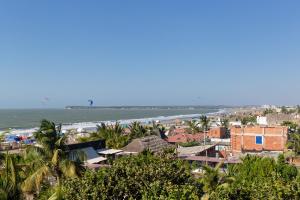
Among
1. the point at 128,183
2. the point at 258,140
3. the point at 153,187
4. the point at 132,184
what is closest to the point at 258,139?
the point at 258,140

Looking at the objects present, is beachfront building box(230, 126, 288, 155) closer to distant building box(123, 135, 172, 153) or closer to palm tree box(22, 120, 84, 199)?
distant building box(123, 135, 172, 153)

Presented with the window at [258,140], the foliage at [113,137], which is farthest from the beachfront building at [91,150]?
the window at [258,140]

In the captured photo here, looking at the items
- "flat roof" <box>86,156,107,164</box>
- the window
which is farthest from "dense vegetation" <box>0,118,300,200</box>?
the window

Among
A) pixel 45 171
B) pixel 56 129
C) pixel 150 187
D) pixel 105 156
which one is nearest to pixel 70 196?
pixel 150 187

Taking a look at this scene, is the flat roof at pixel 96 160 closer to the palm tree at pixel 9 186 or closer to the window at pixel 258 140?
the palm tree at pixel 9 186

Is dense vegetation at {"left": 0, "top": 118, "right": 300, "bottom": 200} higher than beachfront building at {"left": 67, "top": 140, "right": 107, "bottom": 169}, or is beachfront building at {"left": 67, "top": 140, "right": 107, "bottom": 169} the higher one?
dense vegetation at {"left": 0, "top": 118, "right": 300, "bottom": 200}

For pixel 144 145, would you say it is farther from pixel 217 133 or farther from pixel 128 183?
pixel 217 133

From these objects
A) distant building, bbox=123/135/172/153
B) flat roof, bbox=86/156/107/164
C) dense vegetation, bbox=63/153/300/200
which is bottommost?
flat roof, bbox=86/156/107/164
